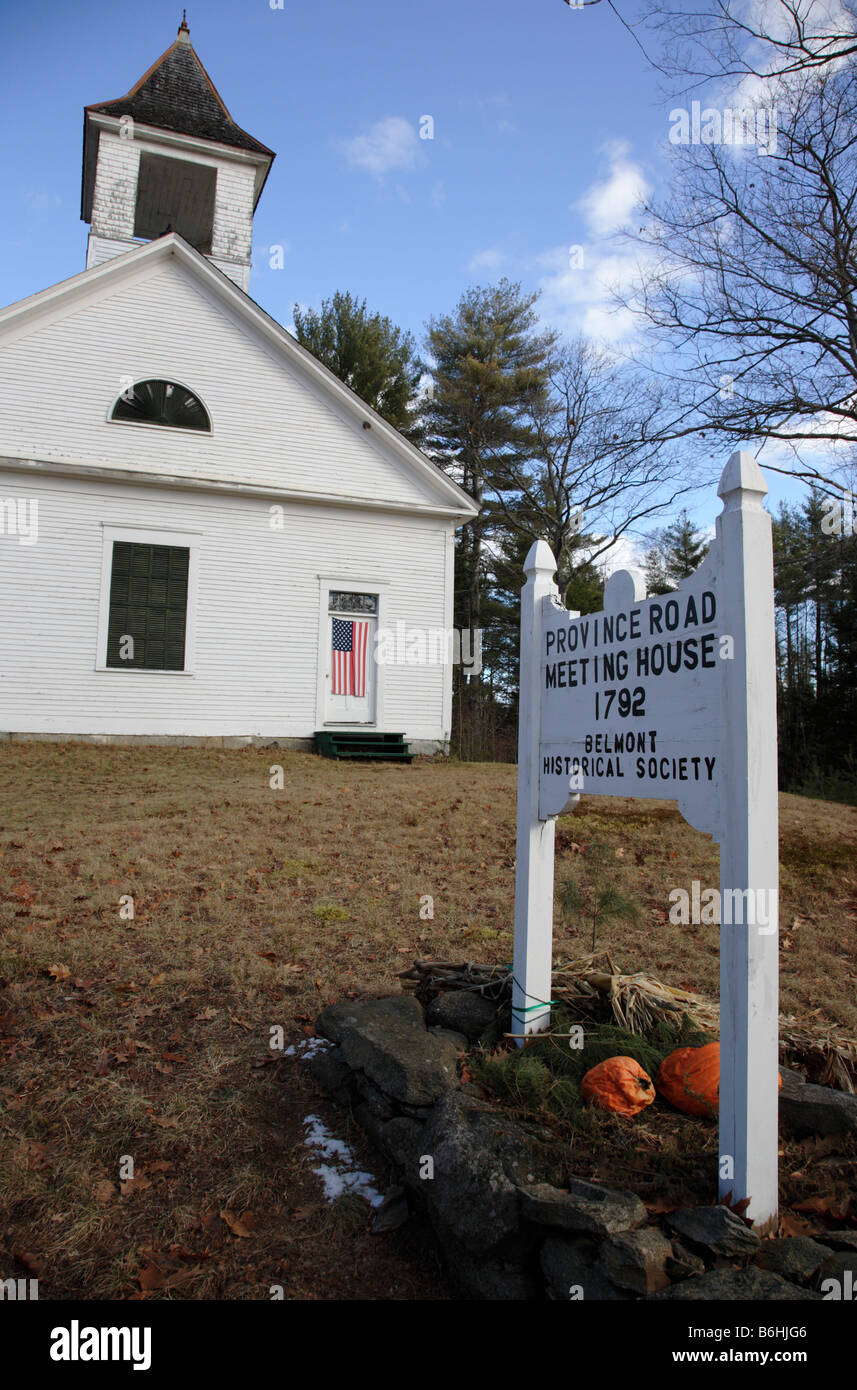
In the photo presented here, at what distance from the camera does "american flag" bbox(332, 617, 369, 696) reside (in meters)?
14.7

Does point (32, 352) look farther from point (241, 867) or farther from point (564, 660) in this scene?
point (564, 660)

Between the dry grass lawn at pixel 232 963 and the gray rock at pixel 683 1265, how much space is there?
74cm

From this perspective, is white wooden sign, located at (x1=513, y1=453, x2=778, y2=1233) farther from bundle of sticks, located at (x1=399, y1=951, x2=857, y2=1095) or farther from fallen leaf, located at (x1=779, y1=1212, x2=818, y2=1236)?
bundle of sticks, located at (x1=399, y1=951, x2=857, y2=1095)

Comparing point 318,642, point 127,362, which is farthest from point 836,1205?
point 127,362

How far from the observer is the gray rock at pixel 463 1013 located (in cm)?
379

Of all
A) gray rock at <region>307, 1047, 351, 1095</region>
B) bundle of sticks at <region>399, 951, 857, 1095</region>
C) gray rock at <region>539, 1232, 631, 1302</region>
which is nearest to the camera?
gray rock at <region>539, 1232, 631, 1302</region>

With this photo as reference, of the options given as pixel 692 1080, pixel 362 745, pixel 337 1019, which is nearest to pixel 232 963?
pixel 337 1019

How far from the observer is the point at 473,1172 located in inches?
101

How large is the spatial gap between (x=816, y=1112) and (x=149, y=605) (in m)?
12.4

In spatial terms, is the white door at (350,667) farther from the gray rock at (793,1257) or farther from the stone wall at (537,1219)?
the gray rock at (793,1257)

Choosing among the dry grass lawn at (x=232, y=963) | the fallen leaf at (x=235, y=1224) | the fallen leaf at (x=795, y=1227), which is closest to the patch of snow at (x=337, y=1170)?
the dry grass lawn at (x=232, y=963)

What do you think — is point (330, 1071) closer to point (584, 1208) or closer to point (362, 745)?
point (584, 1208)

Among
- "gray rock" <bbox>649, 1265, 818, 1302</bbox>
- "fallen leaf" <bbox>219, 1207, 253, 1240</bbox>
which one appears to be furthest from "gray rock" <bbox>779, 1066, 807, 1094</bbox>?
"fallen leaf" <bbox>219, 1207, 253, 1240</bbox>

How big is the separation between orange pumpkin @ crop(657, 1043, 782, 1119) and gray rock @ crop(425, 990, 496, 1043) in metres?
0.84
